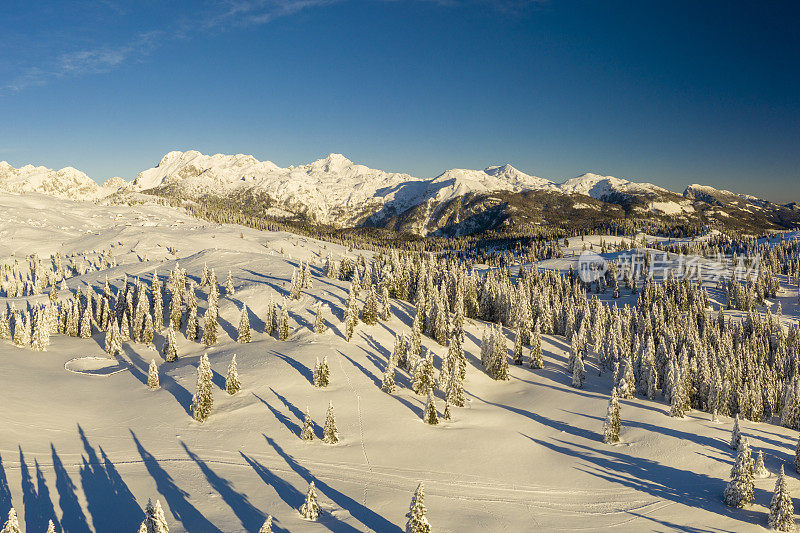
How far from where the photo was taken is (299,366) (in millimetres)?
70688

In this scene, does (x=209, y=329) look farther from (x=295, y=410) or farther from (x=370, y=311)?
(x=295, y=410)

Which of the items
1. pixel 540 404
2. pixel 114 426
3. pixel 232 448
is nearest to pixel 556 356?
pixel 540 404

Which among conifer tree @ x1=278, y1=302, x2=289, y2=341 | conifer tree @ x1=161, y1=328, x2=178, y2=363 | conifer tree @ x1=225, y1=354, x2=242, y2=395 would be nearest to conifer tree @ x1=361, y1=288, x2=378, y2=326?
conifer tree @ x1=278, y1=302, x2=289, y2=341

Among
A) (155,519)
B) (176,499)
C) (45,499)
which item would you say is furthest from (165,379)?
(155,519)

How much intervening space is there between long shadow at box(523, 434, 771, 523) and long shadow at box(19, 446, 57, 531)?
52.9 meters

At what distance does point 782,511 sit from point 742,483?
379 cm

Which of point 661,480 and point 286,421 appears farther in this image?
point 286,421

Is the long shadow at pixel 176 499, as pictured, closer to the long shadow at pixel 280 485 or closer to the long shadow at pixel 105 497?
the long shadow at pixel 105 497

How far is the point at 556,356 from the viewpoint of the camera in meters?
108

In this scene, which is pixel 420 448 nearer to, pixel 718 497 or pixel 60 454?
pixel 718 497

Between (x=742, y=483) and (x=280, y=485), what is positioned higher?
(x=742, y=483)

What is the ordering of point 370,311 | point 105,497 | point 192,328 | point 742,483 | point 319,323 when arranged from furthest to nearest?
point 370,311 → point 319,323 → point 192,328 → point 742,483 → point 105,497

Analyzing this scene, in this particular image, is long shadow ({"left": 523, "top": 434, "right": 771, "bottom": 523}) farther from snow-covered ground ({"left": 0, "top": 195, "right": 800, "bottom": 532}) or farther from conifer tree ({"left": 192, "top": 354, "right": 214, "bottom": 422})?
conifer tree ({"left": 192, "top": 354, "right": 214, "bottom": 422})

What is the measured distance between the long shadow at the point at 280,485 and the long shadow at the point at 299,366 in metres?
23.9
